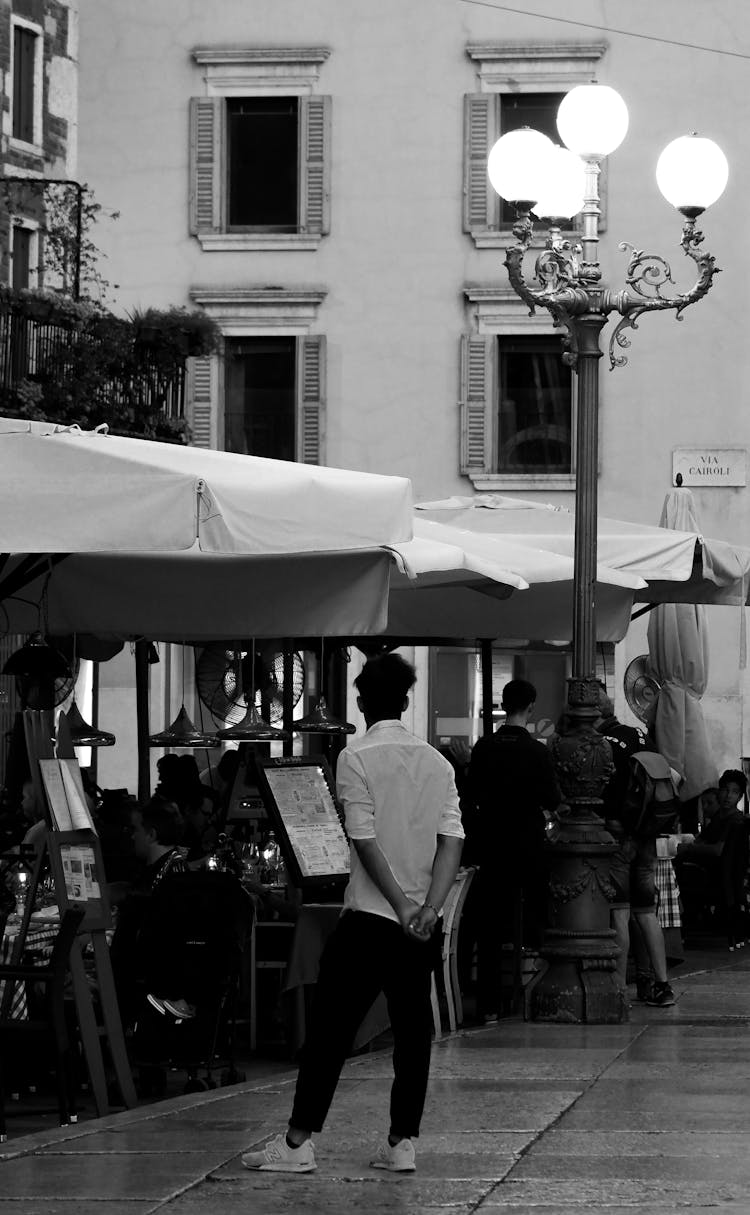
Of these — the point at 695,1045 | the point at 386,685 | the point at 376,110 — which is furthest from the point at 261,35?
the point at 386,685

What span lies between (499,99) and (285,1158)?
22.8 m

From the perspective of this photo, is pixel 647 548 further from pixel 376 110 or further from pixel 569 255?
pixel 376 110

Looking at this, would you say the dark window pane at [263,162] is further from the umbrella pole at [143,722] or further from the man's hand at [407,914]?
the man's hand at [407,914]

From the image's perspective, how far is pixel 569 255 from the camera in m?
12.5

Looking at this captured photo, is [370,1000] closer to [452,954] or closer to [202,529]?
[202,529]

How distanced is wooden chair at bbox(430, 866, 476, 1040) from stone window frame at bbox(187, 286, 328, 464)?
1684 cm

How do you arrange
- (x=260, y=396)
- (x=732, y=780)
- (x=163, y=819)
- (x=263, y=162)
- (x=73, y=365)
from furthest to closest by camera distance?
1. (x=263, y=162)
2. (x=260, y=396)
3. (x=73, y=365)
4. (x=732, y=780)
5. (x=163, y=819)

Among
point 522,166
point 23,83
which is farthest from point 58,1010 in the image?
point 23,83

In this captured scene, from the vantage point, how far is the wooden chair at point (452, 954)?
1152 centimetres

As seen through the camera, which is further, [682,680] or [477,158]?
[477,158]

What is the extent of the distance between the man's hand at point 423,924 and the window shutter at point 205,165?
22258mm

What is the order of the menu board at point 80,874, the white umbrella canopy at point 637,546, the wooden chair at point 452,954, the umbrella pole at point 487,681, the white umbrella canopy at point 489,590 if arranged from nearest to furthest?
the menu board at point 80,874 < the white umbrella canopy at point 489,590 < the wooden chair at point 452,954 < the white umbrella canopy at point 637,546 < the umbrella pole at point 487,681

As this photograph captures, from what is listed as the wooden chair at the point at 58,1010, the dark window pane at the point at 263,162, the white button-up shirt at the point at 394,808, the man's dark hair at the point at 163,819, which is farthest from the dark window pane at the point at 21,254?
the white button-up shirt at the point at 394,808

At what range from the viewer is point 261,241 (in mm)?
28547
